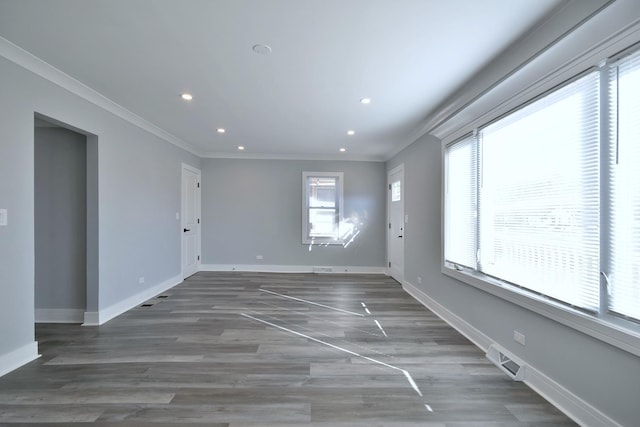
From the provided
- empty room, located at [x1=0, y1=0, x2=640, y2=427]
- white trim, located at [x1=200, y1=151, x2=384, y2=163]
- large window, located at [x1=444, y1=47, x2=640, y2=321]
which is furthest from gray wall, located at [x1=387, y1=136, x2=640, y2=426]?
white trim, located at [x1=200, y1=151, x2=384, y2=163]

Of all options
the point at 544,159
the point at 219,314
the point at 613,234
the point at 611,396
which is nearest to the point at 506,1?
the point at 544,159

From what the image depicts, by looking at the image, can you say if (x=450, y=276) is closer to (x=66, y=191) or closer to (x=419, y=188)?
(x=419, y=188)

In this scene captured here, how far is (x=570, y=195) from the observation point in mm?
1872

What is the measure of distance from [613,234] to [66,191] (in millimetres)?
5074

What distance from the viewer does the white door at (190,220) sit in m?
5.52

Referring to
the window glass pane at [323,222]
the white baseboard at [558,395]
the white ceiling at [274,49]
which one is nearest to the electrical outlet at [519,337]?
the white baseboard at [558,395]

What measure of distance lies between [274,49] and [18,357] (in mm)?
3368

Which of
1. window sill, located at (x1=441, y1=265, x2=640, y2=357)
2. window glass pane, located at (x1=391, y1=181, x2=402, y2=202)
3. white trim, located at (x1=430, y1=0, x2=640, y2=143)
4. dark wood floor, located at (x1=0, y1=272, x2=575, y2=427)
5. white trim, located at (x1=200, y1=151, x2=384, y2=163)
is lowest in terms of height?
dark wood floor, located at (x1=0, y1=272, x2=575, y2=427)

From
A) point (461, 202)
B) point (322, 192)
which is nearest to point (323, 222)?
point (322, 192)

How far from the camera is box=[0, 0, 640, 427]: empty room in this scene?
5.71 feet

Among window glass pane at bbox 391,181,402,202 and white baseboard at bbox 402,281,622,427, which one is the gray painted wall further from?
window glass pane at bbox 391,181,402,202

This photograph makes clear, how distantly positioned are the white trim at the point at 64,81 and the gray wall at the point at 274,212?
7.13 ft

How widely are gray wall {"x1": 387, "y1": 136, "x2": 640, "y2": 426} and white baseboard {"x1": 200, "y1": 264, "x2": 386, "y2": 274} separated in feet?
5.54

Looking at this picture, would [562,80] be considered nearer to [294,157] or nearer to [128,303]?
[294,157]
